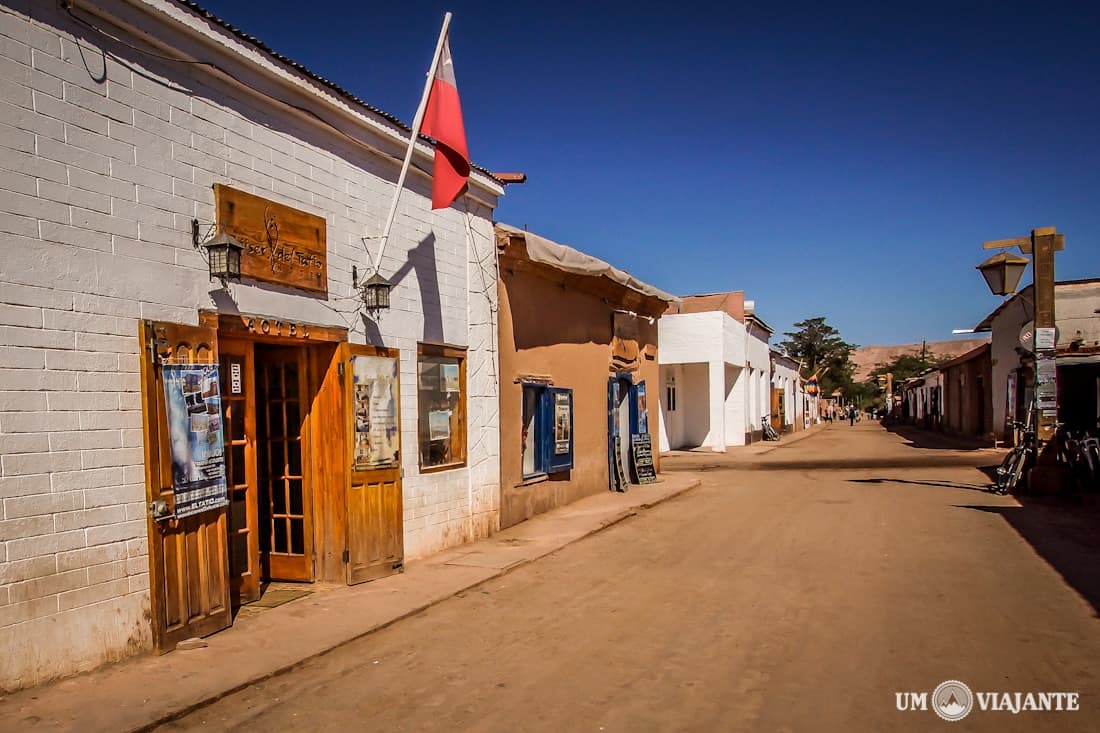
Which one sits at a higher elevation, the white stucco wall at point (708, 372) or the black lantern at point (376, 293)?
the black lantern at point (376, 293)

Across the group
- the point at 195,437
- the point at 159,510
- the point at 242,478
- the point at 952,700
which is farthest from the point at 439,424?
the point at 952,700

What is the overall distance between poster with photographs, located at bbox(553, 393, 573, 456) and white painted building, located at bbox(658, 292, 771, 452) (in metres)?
14.8

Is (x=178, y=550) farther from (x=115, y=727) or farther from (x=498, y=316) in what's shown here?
(x=498, y=316)

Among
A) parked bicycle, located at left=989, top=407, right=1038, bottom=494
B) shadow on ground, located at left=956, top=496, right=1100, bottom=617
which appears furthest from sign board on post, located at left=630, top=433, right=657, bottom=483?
parked bicycle, located at left=989, top=407, right=1038, bottom=494

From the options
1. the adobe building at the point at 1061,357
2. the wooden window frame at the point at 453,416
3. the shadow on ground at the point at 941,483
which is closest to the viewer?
the wooden window frame at the point at 453,416

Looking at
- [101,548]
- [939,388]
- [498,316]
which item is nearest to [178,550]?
[101,548]

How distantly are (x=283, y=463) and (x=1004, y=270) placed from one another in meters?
12.4

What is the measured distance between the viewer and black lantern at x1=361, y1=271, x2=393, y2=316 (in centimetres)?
790

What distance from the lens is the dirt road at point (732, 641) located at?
454cm

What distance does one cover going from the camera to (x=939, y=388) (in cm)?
4616

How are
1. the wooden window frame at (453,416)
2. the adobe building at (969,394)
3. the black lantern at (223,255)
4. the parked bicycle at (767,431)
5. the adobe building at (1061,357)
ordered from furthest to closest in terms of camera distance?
the parked bicycle at (767,431)
the adobe building at (969,394)
the adobe building at (1061,357)
the wooden window frame at (453,416)
the black lantern at (223,255)

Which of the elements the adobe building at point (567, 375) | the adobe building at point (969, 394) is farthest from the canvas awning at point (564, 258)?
the adobe building at point (969, 394)

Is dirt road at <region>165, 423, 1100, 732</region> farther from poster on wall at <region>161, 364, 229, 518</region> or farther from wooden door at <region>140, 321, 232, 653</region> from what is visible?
poster on wall at <region>161, 364, 229, 518</region>

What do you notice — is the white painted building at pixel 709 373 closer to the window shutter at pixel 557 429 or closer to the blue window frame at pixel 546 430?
the window shutter at pixel 557 429
